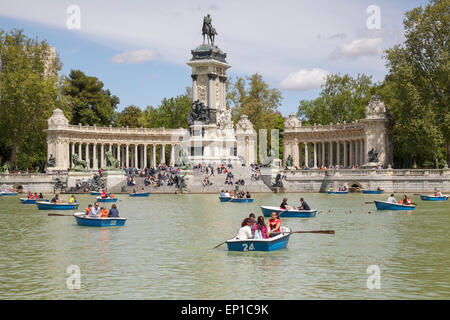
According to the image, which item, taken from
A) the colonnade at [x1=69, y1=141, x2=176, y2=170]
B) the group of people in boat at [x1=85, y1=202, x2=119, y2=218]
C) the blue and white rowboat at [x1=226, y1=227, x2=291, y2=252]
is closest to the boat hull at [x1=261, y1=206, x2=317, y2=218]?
the group of people in boat at [x1=85, y1=202, x2=119, y2=218]

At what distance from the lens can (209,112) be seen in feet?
286

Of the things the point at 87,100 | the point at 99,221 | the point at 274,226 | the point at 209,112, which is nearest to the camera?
the point at 274,226

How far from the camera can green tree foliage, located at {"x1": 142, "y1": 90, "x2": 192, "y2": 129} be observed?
122562mm

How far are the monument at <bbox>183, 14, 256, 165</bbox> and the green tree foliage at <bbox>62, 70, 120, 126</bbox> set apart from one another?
95.9ft

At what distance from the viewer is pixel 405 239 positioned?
30.1 m

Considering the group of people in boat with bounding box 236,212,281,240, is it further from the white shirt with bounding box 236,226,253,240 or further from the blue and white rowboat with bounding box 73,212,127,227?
the blue and white rowboat with bounding box 73,212,127,227

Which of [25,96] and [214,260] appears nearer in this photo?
[214,260]

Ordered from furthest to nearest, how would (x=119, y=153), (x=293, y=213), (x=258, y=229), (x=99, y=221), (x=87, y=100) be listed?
(x=87, y=100) → (x=119, y=153) → (x=293, y=213) → (x=99, y=221) → (x=258, y=229)

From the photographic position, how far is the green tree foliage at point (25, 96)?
89500mm

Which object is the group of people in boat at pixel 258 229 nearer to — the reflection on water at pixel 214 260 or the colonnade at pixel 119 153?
the reflection on water at pixel 214 260

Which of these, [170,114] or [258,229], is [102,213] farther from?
[170,114]

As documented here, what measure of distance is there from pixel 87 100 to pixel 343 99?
4476 cm

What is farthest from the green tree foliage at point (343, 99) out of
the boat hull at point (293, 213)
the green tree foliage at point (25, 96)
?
the boat hull at point (293, 213)

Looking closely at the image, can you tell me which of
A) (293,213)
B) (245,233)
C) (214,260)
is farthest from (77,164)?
(214,260)
